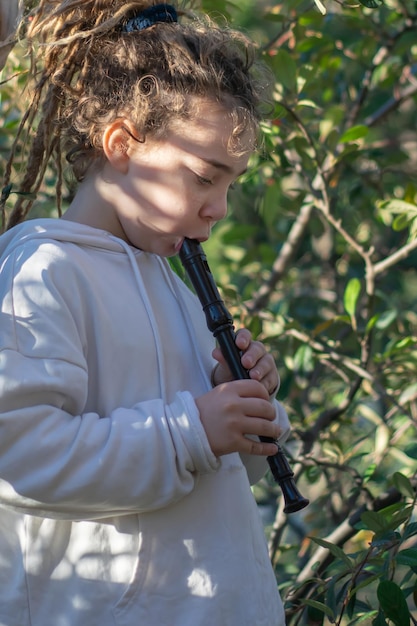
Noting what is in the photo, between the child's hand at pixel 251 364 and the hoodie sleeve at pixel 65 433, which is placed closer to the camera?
the hoodie sleeve at pixel 65 433

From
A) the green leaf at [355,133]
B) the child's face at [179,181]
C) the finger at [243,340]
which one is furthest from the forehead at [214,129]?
the green leaf at [355,133]

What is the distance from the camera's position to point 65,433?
1135 millimetres

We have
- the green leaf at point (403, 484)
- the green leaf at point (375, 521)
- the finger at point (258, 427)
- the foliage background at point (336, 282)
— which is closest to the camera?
the finger at point (258, 427)

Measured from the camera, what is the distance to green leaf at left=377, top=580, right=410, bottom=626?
1417mm

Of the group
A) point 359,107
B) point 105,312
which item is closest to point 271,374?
point 105,312

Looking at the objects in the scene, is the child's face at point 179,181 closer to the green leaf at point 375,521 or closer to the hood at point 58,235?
the hood at point 58,235

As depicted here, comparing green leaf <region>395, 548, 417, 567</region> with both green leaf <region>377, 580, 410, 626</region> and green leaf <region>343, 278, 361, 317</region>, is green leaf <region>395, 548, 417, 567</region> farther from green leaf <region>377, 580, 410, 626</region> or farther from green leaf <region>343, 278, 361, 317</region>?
green leaf <region>343, 278, 361, 317</region>

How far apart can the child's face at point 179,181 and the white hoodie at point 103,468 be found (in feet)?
0.20

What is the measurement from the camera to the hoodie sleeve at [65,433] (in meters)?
1.12

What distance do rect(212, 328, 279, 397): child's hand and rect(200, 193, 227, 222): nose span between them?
7.1 inches

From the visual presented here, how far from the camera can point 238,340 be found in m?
1.37

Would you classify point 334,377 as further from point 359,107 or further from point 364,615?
point 364,615

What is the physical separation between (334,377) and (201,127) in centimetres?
173

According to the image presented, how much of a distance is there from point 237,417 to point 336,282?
1.88m
